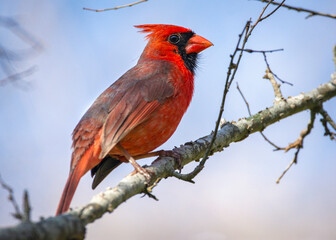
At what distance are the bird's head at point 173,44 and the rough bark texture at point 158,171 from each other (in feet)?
2.70

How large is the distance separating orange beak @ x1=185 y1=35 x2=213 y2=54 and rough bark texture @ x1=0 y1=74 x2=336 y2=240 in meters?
0.89

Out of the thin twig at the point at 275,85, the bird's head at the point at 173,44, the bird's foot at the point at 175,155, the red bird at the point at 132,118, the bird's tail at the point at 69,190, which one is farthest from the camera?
the bird's head at the point at 173,44

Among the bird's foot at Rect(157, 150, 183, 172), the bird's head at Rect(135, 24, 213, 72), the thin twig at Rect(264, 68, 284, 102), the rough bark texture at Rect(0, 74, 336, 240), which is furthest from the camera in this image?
the bird's head at Rect(135, 24, 213, 72)

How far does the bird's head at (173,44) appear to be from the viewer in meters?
3.82

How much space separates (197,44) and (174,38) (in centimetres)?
23

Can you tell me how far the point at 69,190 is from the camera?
2645 millimetres

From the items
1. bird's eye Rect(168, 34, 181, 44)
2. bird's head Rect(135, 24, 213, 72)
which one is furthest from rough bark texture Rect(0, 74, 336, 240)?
bird's eye Rect(168, 34, 181, 44)

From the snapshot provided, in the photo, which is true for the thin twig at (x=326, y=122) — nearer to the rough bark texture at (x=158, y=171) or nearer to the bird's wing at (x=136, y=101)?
the rough bark texture at (x=158, y=171)

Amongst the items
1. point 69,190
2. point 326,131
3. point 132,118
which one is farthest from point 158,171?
point 326,131

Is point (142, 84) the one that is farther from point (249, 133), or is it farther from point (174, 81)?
point (249, 133)

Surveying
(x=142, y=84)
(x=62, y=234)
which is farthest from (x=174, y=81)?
(x=62, y=234)

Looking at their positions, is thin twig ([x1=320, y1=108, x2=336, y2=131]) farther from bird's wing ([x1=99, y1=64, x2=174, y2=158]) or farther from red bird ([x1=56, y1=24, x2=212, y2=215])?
bird's wing ([x1=99, y1=64, x2=174, y2=158])

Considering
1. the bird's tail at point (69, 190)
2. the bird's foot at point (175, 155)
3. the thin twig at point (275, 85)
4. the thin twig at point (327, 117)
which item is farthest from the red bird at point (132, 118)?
the thin twig at point (327, 117)

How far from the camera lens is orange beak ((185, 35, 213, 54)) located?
152 inches
